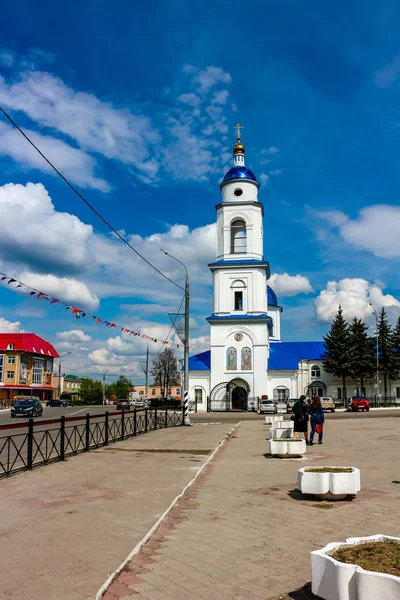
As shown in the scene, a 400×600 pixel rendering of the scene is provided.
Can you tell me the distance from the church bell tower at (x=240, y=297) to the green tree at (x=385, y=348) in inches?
544

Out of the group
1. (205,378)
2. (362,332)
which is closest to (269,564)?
(205,378)

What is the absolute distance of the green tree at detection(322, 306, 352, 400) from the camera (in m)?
55.8

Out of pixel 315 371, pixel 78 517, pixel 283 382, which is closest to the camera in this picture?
pixel 78 517

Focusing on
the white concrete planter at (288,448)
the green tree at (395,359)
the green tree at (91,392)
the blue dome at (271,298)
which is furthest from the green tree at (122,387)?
the white concrete planter at (288,448)

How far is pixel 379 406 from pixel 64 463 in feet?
152

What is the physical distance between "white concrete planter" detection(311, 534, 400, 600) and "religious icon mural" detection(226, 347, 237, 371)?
48667mm

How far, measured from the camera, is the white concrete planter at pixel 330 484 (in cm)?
782

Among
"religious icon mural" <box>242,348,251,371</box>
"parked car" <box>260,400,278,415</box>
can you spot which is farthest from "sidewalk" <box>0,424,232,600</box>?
"religious icon mural" <box>242,348,251,371</box>

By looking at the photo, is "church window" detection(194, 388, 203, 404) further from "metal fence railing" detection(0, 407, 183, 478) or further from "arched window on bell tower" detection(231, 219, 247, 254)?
"metal fence railing" detection(0, 407, 183, 478)

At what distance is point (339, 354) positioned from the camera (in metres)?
56.0

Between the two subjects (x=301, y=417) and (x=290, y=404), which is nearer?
(x=301, y=417)

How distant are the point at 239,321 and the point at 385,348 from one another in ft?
56.8

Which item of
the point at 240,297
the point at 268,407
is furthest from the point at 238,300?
the point at 268,407

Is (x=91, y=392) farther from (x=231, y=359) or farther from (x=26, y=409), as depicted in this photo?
(x=26, y=409)
